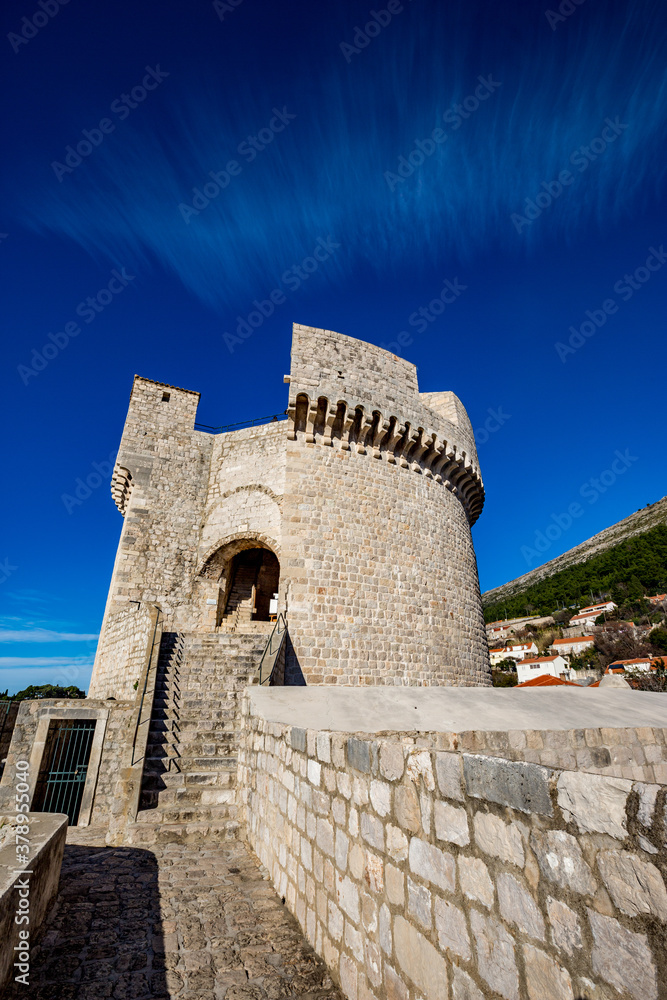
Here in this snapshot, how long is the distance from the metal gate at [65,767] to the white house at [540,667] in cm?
5963

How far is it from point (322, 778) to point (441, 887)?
1.37 metres

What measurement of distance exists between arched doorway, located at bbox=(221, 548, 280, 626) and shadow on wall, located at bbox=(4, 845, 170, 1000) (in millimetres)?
9278

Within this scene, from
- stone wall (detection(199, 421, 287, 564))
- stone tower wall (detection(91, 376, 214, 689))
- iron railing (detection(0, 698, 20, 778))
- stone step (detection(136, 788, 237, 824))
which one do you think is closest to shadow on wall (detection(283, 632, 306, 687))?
stone step (detection(136, 788, 237, 824))

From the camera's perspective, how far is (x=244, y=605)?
46.7 feet

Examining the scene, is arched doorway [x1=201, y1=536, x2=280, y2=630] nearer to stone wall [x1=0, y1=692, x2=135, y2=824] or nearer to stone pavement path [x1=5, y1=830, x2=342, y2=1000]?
stone wall [x1=0, y1=692, x2=135, y2=824]

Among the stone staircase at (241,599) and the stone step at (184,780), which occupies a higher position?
the stone staircase at (241,599)

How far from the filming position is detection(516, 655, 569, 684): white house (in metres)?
59.0

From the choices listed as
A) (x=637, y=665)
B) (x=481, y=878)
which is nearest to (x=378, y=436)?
(x=481, y=878)

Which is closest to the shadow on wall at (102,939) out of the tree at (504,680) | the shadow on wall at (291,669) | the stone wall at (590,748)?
the stone wall at (590,748)

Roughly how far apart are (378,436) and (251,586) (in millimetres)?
6271

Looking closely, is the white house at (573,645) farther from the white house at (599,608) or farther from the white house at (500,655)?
the white house at (599,608)

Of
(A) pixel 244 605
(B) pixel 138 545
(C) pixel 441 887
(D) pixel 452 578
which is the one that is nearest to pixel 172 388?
(B) pixel 138 545

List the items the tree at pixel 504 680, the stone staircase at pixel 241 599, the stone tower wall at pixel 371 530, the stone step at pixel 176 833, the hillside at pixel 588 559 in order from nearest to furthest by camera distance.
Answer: the stone step at pixel 176 833, the stone tower wall at pixel 371 530, the stone staircase at pixel 241 599, the tree at pixel 504 680, the hillside at pixel 588 559

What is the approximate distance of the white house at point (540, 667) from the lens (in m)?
59.0
